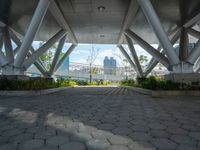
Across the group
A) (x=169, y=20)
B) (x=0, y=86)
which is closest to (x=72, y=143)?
(x=0, y=86)

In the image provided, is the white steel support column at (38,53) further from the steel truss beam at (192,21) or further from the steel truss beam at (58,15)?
the steel truss beam at (192,21)

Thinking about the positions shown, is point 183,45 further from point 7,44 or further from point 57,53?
point 7,44

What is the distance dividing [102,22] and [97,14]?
78.0 inches

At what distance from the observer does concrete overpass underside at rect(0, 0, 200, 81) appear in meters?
9.98

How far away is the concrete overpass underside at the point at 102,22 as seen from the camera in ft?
32.8

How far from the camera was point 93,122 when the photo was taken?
3.60m

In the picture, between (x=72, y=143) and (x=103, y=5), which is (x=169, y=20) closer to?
(x=103, y=5)

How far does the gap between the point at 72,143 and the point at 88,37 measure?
19.4 metres

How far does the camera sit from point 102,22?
51.1 feet

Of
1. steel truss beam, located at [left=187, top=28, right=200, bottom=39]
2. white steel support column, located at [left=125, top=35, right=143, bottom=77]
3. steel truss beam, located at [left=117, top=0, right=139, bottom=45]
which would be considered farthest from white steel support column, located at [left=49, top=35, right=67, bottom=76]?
steel truss beam, located at [left=187, top=28, right=200, bottom=39]

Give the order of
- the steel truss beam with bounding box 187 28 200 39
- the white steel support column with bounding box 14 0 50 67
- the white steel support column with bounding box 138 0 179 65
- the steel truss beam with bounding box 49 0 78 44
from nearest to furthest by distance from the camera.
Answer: the white steel support column with bounding box 138 0 179 65 < the white steel support column with bounding box 14 0 50 67 < the steel truss beam with bounding box 49 0 78 44 < the steel truss beam with bounding box 187 28 200 39

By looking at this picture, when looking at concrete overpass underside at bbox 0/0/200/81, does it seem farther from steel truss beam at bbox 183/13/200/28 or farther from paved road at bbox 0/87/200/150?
paved road at bbox 0/87/200/150

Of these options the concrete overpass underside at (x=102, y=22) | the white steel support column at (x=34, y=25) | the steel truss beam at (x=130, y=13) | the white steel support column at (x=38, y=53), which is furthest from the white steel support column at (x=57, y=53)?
the white steel support column at (x=34, y=25)

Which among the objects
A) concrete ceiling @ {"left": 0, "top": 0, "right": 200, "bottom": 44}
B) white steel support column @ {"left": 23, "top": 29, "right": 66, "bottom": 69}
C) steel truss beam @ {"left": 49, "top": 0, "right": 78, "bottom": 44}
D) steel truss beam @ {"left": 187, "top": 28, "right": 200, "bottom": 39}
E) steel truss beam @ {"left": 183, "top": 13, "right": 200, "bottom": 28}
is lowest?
white steel support column @ {"left": 23, "top": 29, "right": 66, "bottom": 69}
